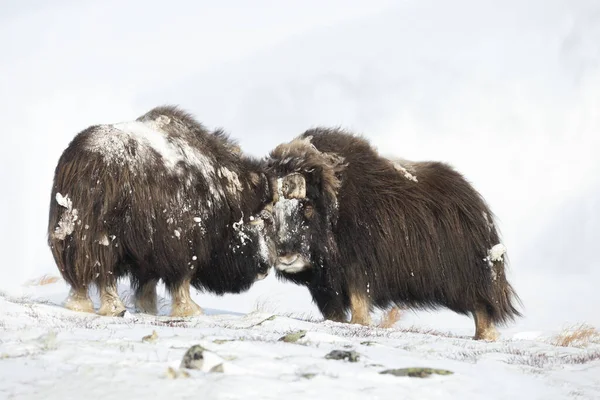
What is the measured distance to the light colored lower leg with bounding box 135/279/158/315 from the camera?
7891 mm

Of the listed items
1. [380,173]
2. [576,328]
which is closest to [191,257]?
[380,173]

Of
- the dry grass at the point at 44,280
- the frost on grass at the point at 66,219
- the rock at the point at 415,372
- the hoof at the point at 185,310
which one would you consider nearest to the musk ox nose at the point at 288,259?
the hoof at the point at 185,310

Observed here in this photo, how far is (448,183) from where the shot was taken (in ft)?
26.8

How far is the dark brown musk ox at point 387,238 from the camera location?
311 inches

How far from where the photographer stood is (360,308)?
7941 millimetres

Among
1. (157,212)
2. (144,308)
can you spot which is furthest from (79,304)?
(144,308)

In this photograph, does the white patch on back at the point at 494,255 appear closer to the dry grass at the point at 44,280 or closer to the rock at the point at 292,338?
the rock at the point at 292,338

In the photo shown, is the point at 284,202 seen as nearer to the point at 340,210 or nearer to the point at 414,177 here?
the point at 340,210

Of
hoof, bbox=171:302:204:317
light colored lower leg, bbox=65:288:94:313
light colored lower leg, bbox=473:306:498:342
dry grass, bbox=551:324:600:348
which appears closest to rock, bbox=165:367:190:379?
light colored lower leg, bbox=65:288:94:313

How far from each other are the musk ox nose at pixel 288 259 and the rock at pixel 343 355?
387cm

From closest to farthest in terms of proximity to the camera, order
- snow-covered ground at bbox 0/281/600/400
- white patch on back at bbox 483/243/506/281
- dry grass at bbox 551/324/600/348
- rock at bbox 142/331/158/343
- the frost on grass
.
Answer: snow-covered ground at bbox 0/281/600/400, rock at bbox 142/331/158/343, the frost on grass, white patch on back at bbox 483/243/506/281, dry grass at bbox 551/324/600/348

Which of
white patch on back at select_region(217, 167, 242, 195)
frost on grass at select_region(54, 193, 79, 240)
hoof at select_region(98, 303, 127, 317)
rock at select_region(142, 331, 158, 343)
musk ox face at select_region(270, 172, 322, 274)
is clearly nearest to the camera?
rock at select_region(142, 331, 158, 343)

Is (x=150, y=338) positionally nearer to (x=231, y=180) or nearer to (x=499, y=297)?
(x=231, y=180)

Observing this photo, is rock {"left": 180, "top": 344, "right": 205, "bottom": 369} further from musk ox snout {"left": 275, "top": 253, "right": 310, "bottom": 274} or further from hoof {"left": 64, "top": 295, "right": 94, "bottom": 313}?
musk ox snout {"left": 275, "top": 253, "right": 310, "bottom": 274}
